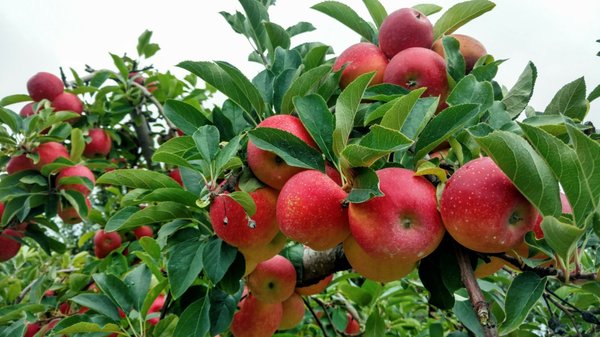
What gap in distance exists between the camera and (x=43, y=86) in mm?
2051

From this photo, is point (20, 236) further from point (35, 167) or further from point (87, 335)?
point (87, 335)

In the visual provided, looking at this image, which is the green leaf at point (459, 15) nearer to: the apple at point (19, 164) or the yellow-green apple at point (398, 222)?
the yellow-green apple at point (398, 222)

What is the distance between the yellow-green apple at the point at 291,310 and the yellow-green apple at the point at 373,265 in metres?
0.48

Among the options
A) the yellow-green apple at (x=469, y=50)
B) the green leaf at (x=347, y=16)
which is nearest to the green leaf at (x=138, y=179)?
the green leaf at (x=347, y=16)

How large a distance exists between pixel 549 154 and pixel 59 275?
1.95 meters

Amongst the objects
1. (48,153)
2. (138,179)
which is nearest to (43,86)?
(48,153)

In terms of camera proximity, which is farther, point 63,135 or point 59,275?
point 59,275

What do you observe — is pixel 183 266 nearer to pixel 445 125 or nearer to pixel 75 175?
pixel 445 125

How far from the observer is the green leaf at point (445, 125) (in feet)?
2.05

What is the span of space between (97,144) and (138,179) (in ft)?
4.58

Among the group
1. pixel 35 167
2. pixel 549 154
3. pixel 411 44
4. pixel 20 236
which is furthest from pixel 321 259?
pixel 20 236

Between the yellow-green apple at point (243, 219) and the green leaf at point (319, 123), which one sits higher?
the green leaf at point (319, 123)

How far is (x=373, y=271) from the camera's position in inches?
28.4

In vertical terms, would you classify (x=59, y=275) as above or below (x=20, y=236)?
below
